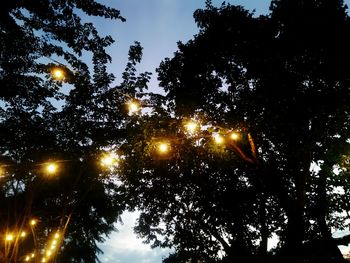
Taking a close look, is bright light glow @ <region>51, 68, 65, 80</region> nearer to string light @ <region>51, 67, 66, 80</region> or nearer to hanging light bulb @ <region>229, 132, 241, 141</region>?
string light @ <region>51, 67, 66, 80</region>

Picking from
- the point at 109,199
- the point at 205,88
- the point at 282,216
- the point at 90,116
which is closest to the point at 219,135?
the point at 205,88

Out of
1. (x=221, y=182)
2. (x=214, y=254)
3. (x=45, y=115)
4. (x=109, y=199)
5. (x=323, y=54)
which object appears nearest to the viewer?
(x=323, y=54)

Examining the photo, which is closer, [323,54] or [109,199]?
[323,54]

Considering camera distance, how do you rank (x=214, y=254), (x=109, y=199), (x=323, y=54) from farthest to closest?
(x=109, y=199), (x=214, y=254), (x=323, y=54)

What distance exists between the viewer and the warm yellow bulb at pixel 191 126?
493 inches

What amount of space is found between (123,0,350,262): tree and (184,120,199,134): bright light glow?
1.03 feet

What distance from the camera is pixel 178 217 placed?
1817 centimetres

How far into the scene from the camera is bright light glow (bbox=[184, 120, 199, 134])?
1253 cm

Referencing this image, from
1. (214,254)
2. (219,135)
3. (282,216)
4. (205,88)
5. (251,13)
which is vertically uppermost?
(251,13)

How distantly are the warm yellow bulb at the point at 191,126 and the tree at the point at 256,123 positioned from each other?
316 mm

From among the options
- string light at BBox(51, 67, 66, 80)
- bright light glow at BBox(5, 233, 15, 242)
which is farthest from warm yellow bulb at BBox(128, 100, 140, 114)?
bright light glow at BBox(5, 233, 15, 242)

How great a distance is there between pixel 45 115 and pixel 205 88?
7.72 metres

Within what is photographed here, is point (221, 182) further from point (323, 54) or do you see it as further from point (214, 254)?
point (323, 54)

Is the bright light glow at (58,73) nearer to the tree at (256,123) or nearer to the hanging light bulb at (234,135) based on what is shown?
the tree at (256,123)
